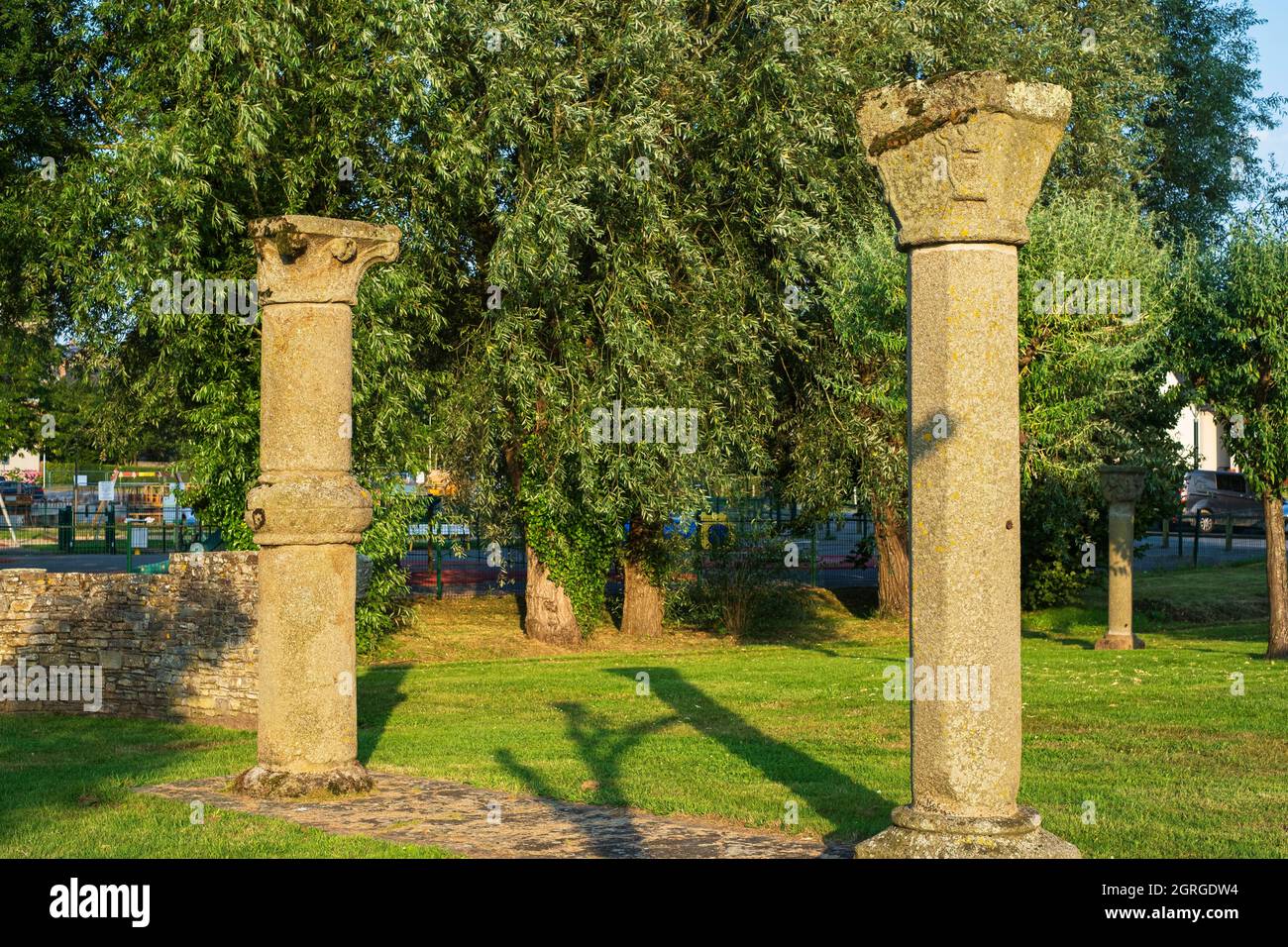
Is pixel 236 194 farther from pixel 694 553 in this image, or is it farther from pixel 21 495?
pixel 21 495

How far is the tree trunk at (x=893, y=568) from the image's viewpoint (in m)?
24.4

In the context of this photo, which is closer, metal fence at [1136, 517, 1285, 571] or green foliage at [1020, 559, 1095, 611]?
green foliage at [1020, 559, 1095, 611]

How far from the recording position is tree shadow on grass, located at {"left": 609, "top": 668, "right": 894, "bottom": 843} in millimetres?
8812

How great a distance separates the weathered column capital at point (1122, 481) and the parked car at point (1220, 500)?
25.7 metres

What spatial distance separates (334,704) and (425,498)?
33.2ft

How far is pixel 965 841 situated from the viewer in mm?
6215

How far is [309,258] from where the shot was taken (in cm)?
995

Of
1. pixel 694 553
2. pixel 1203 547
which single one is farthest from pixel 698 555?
pixel 1203 547

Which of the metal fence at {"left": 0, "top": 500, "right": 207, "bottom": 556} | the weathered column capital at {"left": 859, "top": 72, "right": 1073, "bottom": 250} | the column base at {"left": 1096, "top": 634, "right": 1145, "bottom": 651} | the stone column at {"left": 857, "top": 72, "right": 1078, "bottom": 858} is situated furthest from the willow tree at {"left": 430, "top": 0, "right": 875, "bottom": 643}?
the metal fence at {"left": 0, "top": 500, "right": 207, "bottom": 556}

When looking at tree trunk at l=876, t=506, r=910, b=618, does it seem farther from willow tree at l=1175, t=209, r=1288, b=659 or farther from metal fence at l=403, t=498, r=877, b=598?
willow tree at l=1175, t=209, r=1288, b=659

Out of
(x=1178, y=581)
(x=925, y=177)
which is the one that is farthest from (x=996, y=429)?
(x=1178, y=581)

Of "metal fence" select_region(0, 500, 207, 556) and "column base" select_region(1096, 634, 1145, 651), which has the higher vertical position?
"metal fence" select_region(0, 500, 207, 556)

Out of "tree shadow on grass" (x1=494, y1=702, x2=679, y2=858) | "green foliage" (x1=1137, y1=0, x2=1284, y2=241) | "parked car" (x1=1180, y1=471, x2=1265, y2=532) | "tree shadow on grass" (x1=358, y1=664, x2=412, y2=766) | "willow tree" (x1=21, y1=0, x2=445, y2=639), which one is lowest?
"tree shadow on grass" (x1=358, y1=664, x2=412, y2=766)

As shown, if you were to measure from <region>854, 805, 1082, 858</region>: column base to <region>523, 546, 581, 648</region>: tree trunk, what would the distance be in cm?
1602
